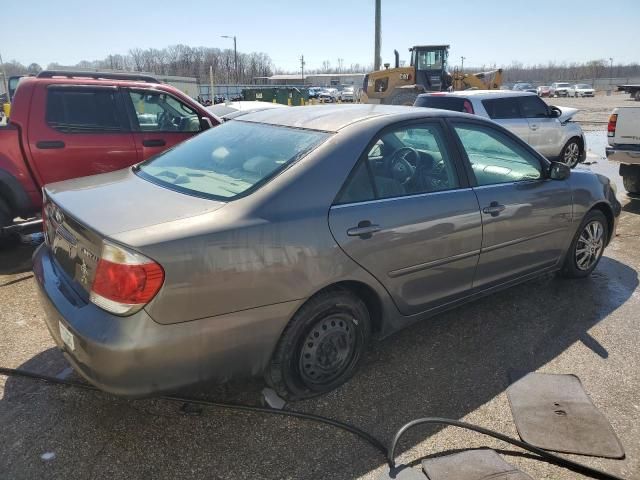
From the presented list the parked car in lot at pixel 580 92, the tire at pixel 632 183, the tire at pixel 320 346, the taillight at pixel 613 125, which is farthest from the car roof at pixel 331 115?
the parked car in lot at pixel 580 92

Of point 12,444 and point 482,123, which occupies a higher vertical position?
point 482,123

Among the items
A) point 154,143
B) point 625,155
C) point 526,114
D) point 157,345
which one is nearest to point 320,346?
point 157,345

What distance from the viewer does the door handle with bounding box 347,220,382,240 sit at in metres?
2.75

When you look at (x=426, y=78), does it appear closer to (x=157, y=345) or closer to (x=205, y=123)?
(x=205, y=123)

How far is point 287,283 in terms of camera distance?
2.53 m

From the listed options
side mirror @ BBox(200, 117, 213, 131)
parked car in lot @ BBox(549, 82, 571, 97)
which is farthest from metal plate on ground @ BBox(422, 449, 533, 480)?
parked car in lot @ BBox(549, 82, 571, 97)

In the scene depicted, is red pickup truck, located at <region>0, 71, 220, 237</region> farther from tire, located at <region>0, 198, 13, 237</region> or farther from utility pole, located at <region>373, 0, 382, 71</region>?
utility pole, located at <region>373, 0, 382, 71</region>

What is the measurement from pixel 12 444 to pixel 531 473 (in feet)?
8.27

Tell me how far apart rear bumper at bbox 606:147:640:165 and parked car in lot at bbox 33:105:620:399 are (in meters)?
4.52

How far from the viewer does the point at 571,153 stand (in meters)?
10.9

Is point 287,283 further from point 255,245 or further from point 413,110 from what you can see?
point 413,110

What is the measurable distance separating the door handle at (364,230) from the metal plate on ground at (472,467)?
118 centimetres

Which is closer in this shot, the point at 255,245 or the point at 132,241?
the point at 132,241

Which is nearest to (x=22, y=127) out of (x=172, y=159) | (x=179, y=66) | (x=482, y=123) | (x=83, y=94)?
(x=83, y=94)
